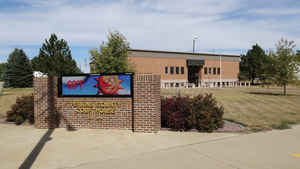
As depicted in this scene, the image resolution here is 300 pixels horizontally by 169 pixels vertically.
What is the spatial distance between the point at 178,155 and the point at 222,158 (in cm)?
105

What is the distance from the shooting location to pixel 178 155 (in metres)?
5.60

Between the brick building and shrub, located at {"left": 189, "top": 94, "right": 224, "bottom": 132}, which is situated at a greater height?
the brick building

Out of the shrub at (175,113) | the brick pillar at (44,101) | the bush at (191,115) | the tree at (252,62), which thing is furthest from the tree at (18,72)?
the tree at (252,62)

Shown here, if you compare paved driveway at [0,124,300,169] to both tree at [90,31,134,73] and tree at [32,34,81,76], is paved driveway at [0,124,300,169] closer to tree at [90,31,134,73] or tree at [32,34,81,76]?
tree at [90,31,134,73]

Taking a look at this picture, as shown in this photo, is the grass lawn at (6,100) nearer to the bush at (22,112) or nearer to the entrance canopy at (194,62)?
the bush at (22,112)

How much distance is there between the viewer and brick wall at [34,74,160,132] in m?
7.90

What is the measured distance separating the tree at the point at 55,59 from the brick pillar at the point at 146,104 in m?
33.5

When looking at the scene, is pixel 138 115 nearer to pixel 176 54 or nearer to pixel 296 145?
pixel 296 145

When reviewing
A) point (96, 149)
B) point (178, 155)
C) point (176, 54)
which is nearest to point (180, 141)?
point (178, 155)

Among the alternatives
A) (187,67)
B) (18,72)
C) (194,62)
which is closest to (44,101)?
(187,67)

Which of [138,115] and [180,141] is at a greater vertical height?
[138,115]

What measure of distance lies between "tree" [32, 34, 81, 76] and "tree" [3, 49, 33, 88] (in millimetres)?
12791

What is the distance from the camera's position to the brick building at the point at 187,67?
47.1 metres

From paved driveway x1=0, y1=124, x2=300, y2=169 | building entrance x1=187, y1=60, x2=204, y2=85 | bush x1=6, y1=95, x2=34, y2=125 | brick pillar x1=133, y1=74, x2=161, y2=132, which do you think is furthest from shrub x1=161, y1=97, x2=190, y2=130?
building entrance x1=187, y1=60, x2=204, y2=85
